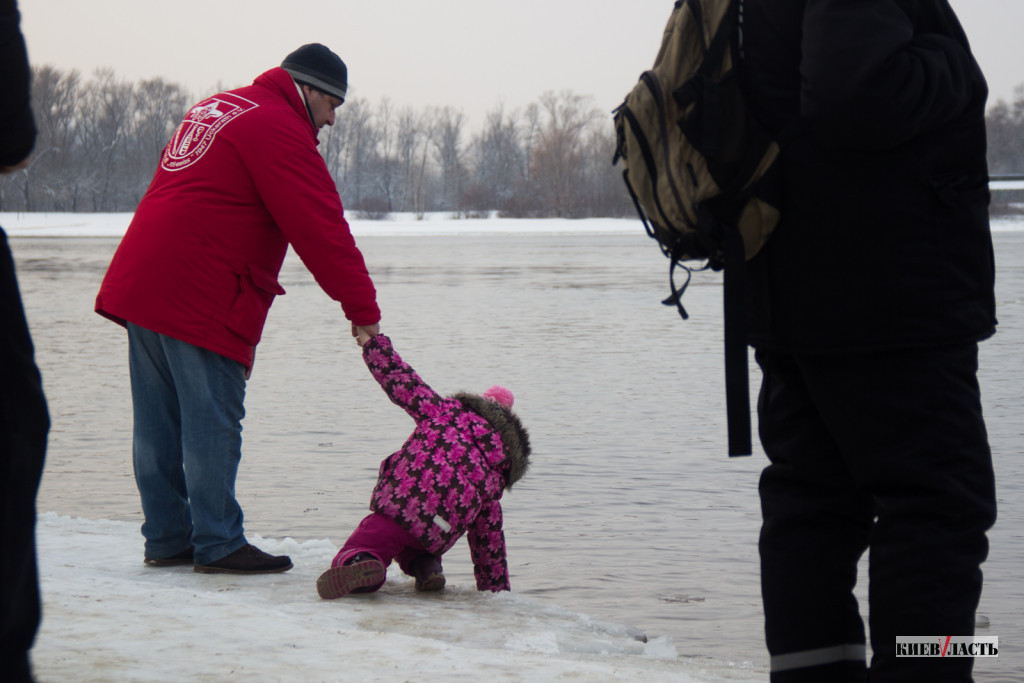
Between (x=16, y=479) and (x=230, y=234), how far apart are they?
2.06 meters

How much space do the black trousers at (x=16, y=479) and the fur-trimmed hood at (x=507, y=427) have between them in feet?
6.66

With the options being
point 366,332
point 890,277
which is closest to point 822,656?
point 890,277

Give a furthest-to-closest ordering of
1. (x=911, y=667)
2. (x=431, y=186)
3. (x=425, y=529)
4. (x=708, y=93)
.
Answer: (x=431, y=186), (x=425, y=529), (x=708, y=93), (x=911, y=667)

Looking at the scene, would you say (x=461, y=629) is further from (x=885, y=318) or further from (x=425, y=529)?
(x=885, y=318)

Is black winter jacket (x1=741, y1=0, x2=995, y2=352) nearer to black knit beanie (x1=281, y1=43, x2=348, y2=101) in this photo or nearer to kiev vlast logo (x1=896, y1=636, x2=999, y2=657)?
kiev vlast logo (x1=896, y1=636, x2=999, y2=657)

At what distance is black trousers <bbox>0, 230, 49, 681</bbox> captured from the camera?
142 cm

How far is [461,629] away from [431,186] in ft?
309

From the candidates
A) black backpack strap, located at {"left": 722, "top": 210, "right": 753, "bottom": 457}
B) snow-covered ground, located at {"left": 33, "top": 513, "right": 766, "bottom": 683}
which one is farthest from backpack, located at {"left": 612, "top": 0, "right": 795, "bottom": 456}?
snow-covered ground, located at {"left": 33, "top": 513, "right": 766, "bottom": 683}

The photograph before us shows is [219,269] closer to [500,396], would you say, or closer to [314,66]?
[314,66]

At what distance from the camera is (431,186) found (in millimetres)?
95750

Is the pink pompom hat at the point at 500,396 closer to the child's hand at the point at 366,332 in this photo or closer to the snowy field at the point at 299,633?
the child's hand at the point at 366,332

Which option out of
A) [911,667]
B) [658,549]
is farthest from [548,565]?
[911,667]

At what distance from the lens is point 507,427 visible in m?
3.45

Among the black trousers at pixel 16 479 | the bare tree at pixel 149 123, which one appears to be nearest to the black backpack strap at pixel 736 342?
the black trousers at pixel 16 479
